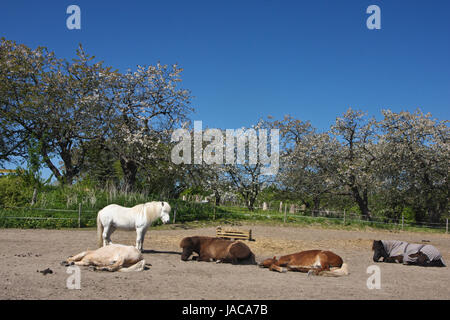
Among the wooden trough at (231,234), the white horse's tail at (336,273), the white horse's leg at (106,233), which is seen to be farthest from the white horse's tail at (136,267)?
the wooden trough at (231,234)

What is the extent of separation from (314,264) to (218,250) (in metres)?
2.29

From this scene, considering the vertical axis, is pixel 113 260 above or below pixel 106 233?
below

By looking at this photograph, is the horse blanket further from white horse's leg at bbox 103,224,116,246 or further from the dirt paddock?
white horse's leg at bbox 103,224,116,246

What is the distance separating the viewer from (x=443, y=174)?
1078 inches

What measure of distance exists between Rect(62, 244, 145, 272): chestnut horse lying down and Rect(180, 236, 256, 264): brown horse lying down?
167 centimetres

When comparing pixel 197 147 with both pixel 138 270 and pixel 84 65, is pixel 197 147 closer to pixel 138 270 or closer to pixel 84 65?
pixel 84 65

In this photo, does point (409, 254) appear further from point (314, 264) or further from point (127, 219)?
point (127, 219)

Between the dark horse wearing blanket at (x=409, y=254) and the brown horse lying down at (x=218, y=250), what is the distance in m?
3.96

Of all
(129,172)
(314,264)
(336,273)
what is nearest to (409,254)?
(336,273)

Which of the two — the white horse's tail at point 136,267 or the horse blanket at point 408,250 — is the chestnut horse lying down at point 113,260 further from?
the horse blanket at point 408,250

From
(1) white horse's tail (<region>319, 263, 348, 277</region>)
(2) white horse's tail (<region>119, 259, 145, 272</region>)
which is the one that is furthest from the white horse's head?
(1) white horse's tail (<region>319, 263, 348, 277</region>)

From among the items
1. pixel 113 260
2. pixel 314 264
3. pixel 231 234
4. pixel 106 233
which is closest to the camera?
pixel 113 260

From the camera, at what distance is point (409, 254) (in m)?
10.2
